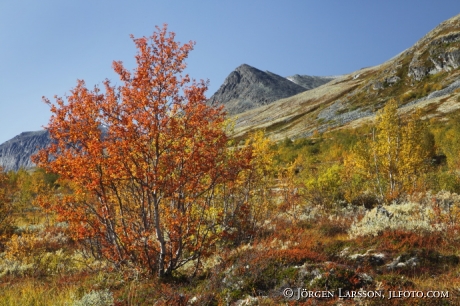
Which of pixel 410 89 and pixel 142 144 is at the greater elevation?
pixel 410 89

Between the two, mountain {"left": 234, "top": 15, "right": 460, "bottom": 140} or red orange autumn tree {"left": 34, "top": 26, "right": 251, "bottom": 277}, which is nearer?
red orange autumn tree {"left": 34, "top": 26, "right": 251, "bottom": 277}

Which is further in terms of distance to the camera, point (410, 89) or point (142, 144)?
point (410, 89)

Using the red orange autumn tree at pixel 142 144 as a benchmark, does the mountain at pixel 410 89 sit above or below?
above

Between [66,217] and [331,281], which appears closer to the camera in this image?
[331,281]

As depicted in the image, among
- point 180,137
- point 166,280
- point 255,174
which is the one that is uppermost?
point 180,137

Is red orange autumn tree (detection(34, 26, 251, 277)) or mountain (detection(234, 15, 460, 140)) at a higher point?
mountain (detection(234, 15, 460, 140))

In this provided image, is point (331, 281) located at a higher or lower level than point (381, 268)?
higher

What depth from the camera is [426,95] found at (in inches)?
2589

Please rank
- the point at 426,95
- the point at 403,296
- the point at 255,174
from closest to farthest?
the point at 403,296, the point at 255,174, the point at 426,95

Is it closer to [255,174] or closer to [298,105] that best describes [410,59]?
[298,105]

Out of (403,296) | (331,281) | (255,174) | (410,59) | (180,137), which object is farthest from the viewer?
(410,59)

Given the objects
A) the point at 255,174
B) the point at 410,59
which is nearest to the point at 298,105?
the point at 410,59

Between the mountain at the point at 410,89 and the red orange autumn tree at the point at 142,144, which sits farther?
the mountain at the point at 410,89

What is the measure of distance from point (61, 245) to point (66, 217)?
10748mm
